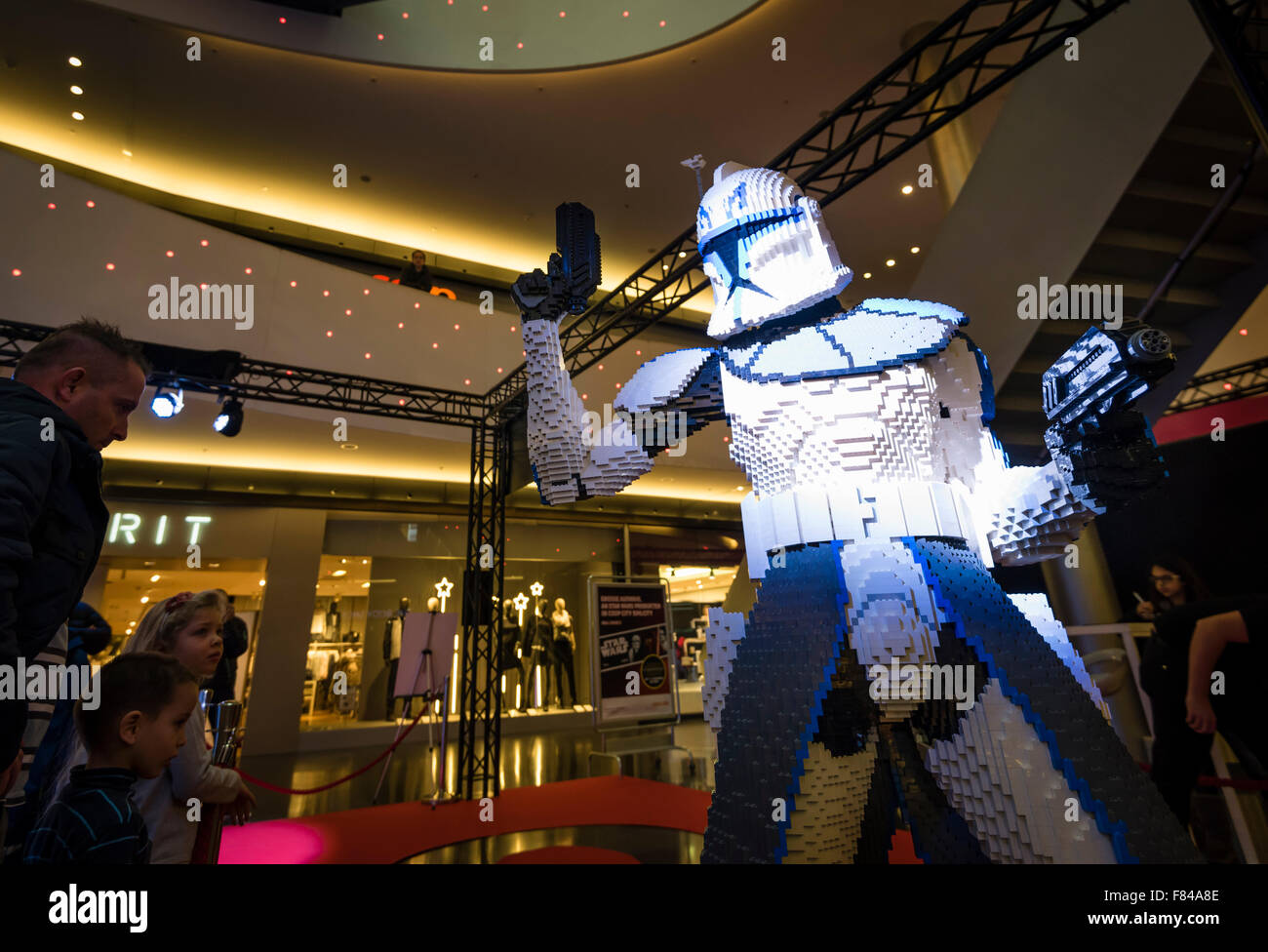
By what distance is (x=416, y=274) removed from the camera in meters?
8.39

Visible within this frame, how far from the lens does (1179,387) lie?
14.4ft

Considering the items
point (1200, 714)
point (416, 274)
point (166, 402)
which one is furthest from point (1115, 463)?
point (416, 274)

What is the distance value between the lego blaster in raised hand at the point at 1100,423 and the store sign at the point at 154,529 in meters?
9.62

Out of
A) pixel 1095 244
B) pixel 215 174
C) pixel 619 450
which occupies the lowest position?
pixel 619 450

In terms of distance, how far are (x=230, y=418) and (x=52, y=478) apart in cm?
533

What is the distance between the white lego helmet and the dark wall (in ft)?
13.6

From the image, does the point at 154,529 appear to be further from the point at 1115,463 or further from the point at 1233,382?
the point at 1233,382

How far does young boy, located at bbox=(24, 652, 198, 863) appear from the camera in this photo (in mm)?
1148

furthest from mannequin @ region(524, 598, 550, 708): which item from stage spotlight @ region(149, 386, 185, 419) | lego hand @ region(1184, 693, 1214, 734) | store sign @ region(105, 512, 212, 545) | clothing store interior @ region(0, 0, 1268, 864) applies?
lego hand @ region(1184, 693, 1214, 734)

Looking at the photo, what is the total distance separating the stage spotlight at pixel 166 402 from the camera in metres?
5.03

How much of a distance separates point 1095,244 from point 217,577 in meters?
10.3

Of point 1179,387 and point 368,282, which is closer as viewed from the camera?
point 1179,387
